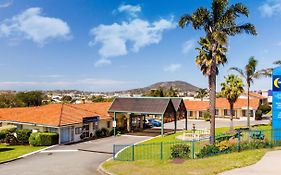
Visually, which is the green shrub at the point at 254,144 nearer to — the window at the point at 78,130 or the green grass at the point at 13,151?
the green grass at the point at 13,151

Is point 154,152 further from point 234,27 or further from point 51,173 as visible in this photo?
point 234,27

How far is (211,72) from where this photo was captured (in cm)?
2891

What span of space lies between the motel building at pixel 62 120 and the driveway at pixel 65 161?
251 centimetres

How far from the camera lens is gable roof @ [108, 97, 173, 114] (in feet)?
147

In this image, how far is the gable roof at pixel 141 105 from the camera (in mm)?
44750

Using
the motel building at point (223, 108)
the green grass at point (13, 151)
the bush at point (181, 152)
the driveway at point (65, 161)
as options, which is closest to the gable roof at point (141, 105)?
the driveway at point (65, 161)

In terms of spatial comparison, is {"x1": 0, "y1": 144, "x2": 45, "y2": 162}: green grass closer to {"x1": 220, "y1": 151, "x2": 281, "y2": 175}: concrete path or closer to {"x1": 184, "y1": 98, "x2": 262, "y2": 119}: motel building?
{"x1": 220, "y1": 151, "x2": 281, "y2": 175}: concrete path

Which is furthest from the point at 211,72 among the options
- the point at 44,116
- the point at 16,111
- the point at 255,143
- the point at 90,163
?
the point at 16,111

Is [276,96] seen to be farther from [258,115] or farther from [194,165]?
[258,115]

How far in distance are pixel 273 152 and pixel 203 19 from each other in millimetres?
13130

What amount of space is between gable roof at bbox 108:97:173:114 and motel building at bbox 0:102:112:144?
2.27 meters

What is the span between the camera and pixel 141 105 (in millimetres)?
46500

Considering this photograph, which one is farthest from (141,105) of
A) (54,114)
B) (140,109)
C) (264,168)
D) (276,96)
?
(264,168)

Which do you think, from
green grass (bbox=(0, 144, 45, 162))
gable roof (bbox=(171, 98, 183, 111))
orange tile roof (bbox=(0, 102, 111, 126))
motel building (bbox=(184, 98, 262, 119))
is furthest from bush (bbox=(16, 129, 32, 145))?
motel building (bbox=(184, 98, 262, 119))
